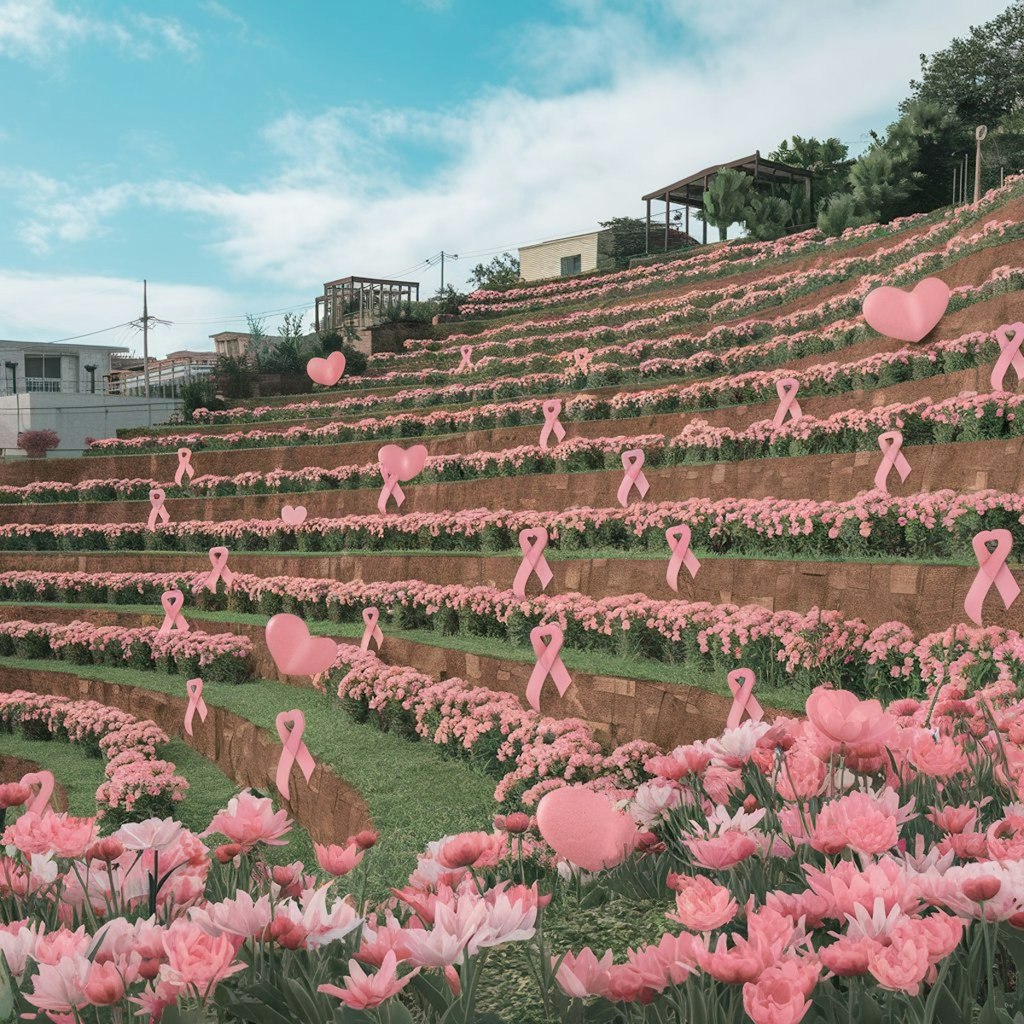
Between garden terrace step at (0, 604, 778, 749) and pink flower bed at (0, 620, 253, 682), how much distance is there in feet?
3.78

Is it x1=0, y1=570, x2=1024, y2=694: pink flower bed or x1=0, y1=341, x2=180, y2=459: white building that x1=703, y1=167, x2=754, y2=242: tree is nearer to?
x1=0, y1=341, x2=180, y2=459: white building

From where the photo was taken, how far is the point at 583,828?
75.7 inches

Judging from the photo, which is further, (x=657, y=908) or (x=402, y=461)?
(x=402, y=461)

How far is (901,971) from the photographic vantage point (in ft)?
3.45

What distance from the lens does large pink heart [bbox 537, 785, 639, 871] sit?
1.88m

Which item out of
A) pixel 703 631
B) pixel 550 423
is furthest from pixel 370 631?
pixel 550 423

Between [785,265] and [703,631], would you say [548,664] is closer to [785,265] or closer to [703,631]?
[703,631]

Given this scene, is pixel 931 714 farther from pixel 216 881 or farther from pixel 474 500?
pixel 474 500

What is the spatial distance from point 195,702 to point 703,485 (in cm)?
387

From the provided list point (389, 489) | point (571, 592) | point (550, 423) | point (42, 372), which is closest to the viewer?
point (571, 592)

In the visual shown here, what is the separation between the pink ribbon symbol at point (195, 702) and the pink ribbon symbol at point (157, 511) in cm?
495

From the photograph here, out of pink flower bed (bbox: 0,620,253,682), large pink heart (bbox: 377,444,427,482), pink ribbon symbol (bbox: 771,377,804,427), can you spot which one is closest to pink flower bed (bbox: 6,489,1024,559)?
large pink heart (bbox: 377,444,427,482)

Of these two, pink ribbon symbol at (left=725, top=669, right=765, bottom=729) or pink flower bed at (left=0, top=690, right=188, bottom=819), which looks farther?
pink flower bed at (left=0, top=690, right=188, bottom=819)

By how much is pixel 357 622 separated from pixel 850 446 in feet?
13.9
